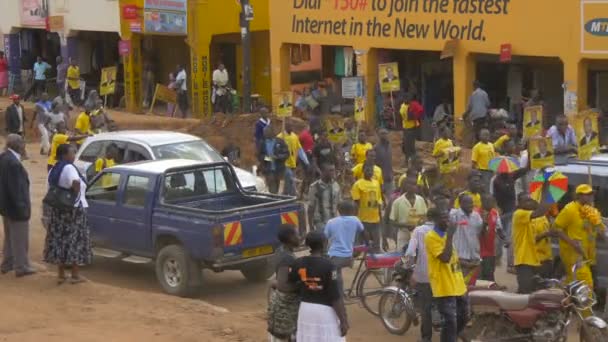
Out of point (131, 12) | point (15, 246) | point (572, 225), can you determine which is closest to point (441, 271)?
point (572, 225)

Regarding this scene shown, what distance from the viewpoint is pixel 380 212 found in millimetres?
15188

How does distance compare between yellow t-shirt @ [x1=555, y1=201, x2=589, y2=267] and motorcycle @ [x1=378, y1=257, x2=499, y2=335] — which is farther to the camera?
yellow t-shirt @ [x1=555, y1=201, x2=589, y2=267]

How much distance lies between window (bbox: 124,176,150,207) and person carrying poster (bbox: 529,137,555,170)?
15.4 feet

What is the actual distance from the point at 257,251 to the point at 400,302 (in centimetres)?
245

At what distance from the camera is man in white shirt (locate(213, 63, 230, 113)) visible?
31234 millimetres

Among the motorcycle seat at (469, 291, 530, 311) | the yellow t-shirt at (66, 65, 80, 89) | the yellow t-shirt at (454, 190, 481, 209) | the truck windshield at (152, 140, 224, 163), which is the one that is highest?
the yellow t-shirt at (66, 65, 80, 89)

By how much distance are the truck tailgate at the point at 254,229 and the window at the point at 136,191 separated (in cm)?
150

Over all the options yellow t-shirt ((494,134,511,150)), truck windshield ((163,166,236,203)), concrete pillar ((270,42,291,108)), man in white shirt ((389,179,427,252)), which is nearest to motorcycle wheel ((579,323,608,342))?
man in white shirt ((389,179,427,252))

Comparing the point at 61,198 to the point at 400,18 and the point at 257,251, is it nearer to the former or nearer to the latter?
the point at 257,251

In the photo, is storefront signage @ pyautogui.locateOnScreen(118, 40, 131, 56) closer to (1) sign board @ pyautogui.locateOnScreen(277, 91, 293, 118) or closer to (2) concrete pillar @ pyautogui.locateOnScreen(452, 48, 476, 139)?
(2) concrete pillar @ pyautogui.locateOnScreen(452, 48, 476, 139)

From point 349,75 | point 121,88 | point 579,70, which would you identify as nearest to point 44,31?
point 121,88

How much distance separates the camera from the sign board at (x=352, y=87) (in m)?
26.6

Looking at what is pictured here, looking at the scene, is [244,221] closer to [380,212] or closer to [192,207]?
[192,207]

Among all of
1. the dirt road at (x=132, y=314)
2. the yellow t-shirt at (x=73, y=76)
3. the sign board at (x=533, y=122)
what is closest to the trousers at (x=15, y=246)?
the dirt road at (x=132, y=314)
